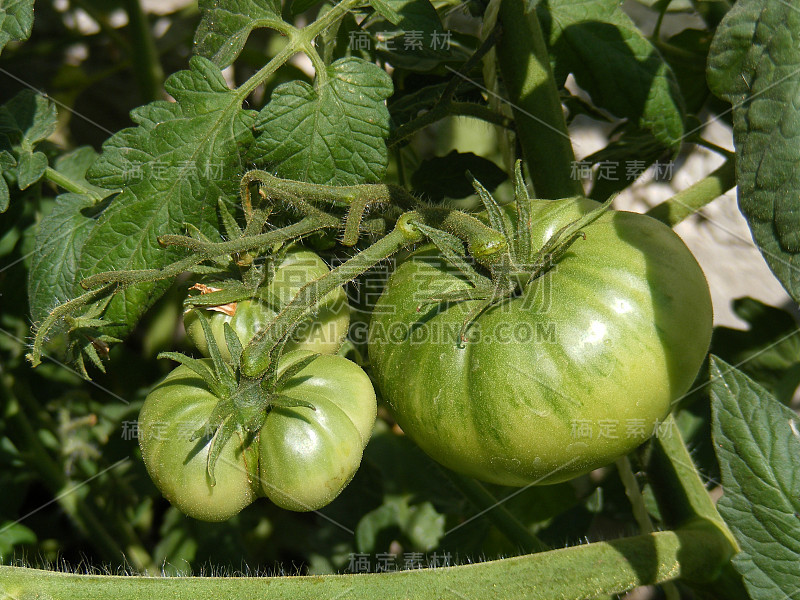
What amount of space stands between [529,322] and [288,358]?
261 mm

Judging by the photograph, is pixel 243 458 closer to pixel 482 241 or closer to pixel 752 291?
pixel 482 241

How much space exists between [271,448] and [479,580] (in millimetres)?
285

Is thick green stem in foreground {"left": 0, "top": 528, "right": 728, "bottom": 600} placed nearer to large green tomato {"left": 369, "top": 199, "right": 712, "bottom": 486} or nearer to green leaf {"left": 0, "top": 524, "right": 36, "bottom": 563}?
large green tomato {"left": 369, "top": 199, "right": 712, "bottom": 486}

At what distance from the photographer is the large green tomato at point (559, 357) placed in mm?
783

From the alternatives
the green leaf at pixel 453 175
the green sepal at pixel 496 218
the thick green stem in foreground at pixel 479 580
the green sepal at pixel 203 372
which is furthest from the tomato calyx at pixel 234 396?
the green leaf at pixel 453 175

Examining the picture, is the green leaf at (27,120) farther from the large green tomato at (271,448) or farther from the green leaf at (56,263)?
the large green tomato at (271,448)

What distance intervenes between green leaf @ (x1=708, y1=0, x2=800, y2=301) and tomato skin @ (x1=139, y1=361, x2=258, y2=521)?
530 mm

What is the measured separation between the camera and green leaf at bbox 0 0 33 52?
823mm

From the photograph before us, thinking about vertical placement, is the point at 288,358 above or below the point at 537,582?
above

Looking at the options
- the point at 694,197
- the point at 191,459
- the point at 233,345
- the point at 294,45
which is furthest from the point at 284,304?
the point at 694,197

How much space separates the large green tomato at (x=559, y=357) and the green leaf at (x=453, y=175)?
0.33 meters

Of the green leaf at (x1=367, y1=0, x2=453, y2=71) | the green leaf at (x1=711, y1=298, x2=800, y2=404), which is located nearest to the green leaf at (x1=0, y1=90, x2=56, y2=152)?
the green leaf at (x1=367, y1=0, x2=453, y2=71)

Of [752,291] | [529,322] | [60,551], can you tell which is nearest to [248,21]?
[529,322]

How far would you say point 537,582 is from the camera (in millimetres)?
867
